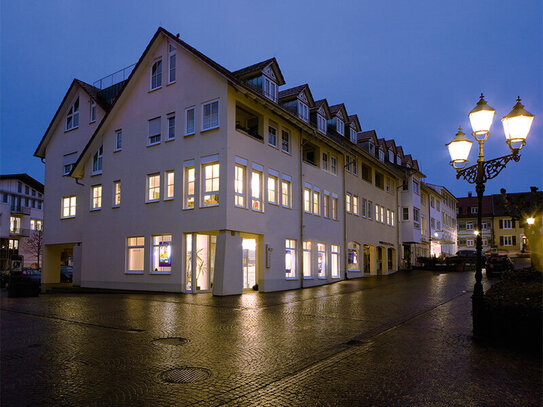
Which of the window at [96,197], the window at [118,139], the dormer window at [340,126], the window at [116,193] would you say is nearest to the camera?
the window at [116,193]

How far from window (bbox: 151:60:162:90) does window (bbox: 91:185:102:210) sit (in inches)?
281

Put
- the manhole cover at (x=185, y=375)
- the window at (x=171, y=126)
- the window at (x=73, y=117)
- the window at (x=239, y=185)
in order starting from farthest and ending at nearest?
the window at (x=73, y=117) < the window at (x=171, y=126) < the window at (x=239, y=185) < the manhole cover at (x=185, y=375)

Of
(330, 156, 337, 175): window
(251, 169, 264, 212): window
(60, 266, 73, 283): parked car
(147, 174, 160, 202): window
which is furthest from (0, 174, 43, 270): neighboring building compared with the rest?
(251, 169, 264, 212): window

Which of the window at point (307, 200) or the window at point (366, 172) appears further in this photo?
the window at point (366, 172)

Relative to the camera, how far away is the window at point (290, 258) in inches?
984

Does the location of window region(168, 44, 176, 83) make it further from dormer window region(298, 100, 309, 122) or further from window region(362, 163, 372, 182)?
window region(362, 163, 372, 182)

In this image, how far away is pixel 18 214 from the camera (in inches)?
2564

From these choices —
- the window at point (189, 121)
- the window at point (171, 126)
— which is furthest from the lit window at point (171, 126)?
the window at point (189, 121)

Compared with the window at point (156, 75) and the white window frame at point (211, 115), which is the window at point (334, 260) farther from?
the window at point (156, 75)

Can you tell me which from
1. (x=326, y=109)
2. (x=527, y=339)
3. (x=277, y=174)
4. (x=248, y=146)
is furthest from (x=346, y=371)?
(x=326, y=109)

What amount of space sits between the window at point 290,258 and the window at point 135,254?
24.9 feet

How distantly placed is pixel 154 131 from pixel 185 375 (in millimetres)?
19633

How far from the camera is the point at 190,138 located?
22.6 m

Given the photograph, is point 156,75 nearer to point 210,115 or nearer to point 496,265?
point 210,115
